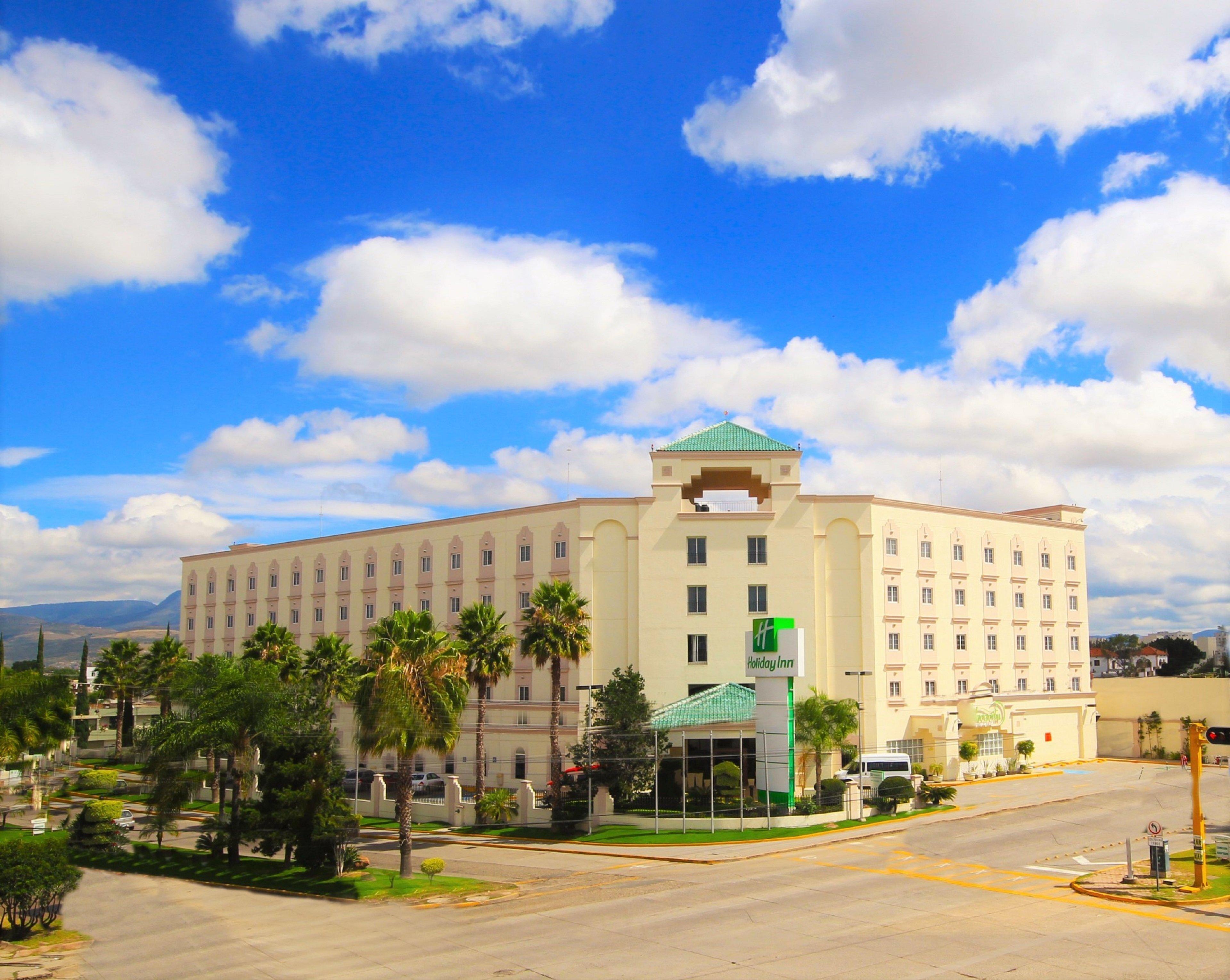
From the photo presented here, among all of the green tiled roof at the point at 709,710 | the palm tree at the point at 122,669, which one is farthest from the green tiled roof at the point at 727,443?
the palm tree at the point at 122,669

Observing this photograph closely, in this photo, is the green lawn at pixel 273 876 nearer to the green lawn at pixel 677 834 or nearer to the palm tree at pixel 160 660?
the green lawn at pixel 677 834

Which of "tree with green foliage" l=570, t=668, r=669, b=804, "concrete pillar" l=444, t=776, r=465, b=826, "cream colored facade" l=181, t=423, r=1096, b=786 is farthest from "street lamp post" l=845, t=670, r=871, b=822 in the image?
"concrete pillar" l=444, t=776, r=465, b=826

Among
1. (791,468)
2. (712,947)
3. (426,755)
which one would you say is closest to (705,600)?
(791,468)

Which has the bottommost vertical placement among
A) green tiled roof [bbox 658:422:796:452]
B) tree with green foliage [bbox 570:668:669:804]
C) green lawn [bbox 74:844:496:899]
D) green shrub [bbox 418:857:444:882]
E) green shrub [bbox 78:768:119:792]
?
green shrub [bbox 78:768:119:792]

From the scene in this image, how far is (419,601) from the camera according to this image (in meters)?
81.1

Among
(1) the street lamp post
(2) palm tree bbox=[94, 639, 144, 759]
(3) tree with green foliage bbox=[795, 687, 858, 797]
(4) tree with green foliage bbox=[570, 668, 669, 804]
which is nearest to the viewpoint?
(1) the street lamp post

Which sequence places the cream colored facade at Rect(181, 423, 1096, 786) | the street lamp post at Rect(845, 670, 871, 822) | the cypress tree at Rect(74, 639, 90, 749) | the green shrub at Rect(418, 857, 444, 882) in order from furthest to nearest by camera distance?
the cypress tree at Rect(74, 639, 90, 749)
the cream colored facade at Rect(181, 423, 1096, 786)
the street lamp post at Rect(845, 670, 871, 822)
the green shrub at Rect(418, 857, 444, 882)

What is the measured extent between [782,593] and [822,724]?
37.5 ft

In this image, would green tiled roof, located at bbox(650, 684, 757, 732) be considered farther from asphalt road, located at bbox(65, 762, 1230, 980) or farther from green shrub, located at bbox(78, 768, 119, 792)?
green shrub, located at bbox(78, 768, 119, 792)

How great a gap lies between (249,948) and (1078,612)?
75521mm

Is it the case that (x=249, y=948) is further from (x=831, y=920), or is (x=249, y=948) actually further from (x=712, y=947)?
(x=831, y=920)

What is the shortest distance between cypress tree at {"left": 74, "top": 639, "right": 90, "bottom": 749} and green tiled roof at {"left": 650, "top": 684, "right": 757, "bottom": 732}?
233 feet

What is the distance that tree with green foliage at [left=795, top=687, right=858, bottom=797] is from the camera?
58.4 metres

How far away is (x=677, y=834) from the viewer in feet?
164
